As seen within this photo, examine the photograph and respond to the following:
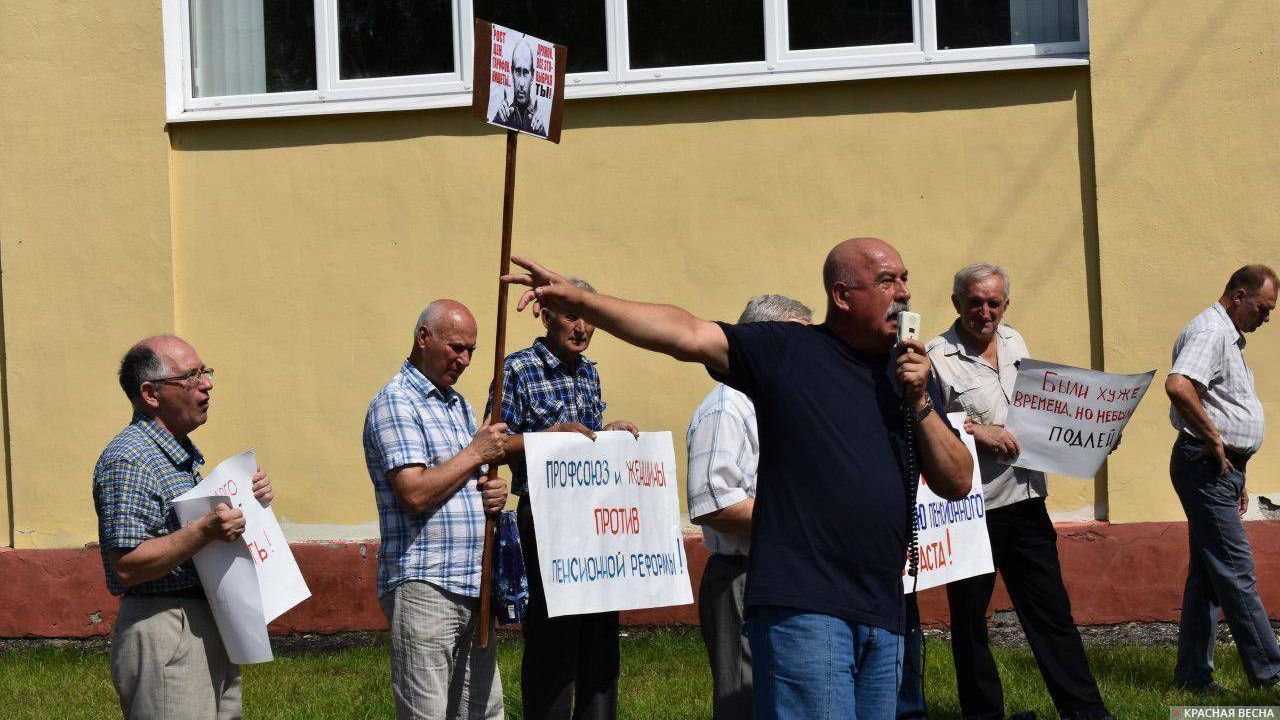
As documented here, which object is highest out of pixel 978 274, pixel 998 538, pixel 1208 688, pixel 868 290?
pixel 978 274

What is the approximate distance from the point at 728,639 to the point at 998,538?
187 cm

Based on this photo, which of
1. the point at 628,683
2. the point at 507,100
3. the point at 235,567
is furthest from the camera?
the point at 628,683

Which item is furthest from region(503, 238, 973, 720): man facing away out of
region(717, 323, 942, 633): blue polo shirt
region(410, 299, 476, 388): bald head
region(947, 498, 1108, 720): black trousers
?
region(947, 498, 1108, 720): black trousers

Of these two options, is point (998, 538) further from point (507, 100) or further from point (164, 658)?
point (164, 658)

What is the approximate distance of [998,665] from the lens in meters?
7.64

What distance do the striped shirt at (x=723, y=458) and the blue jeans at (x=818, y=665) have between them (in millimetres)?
1083

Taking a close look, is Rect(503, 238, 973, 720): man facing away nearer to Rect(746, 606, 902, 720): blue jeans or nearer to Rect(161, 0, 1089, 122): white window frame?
Rect(746, 606, 902, 720): blue jeans

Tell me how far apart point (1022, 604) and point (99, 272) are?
5.75 meters

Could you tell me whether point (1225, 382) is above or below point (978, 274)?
below

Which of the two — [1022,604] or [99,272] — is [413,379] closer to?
[1022,604]

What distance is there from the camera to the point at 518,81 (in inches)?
212

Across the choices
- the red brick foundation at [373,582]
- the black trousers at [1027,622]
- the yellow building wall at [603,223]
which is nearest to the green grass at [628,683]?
the red brick foundation at [373,582]

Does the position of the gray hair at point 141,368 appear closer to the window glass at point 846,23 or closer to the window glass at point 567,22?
the window glass at point 567,22

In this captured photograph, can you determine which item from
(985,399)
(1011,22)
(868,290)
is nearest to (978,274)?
(985,399)
